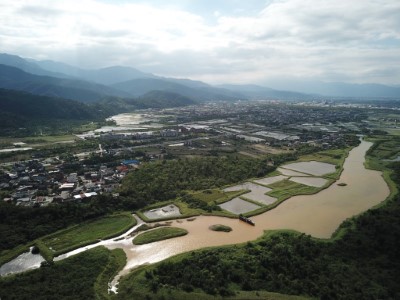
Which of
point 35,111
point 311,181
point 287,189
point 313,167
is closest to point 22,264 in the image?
point 287,189

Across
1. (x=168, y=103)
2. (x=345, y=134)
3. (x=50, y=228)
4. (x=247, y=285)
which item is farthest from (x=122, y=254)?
(x=168, y=103)

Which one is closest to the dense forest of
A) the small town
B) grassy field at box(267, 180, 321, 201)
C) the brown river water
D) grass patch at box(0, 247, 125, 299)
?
grass patch at box(0, 247, 125, 299)

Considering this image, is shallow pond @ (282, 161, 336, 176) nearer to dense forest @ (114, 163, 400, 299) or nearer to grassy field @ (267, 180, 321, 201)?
grassy field @ (267, 180, 321, 201)

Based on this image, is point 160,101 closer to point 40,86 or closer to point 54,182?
point 40,86

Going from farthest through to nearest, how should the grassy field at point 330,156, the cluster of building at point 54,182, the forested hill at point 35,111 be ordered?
the forested hill at point 35,111
the grassy field at point 330,156
the cluster of building at point 54,182

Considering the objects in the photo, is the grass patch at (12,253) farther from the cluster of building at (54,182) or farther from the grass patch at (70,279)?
the cluster of building at (54,182)

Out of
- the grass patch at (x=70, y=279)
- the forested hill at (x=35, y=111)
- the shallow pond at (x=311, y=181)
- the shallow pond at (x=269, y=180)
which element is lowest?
the grass patch at (x=70, y=279)

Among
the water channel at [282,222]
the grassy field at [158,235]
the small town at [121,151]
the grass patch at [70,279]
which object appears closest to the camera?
the grass patch at [70,279]

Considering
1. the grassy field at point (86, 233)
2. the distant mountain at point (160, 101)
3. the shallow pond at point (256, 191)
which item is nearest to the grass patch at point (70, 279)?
the grassy field at point (86, 233)
